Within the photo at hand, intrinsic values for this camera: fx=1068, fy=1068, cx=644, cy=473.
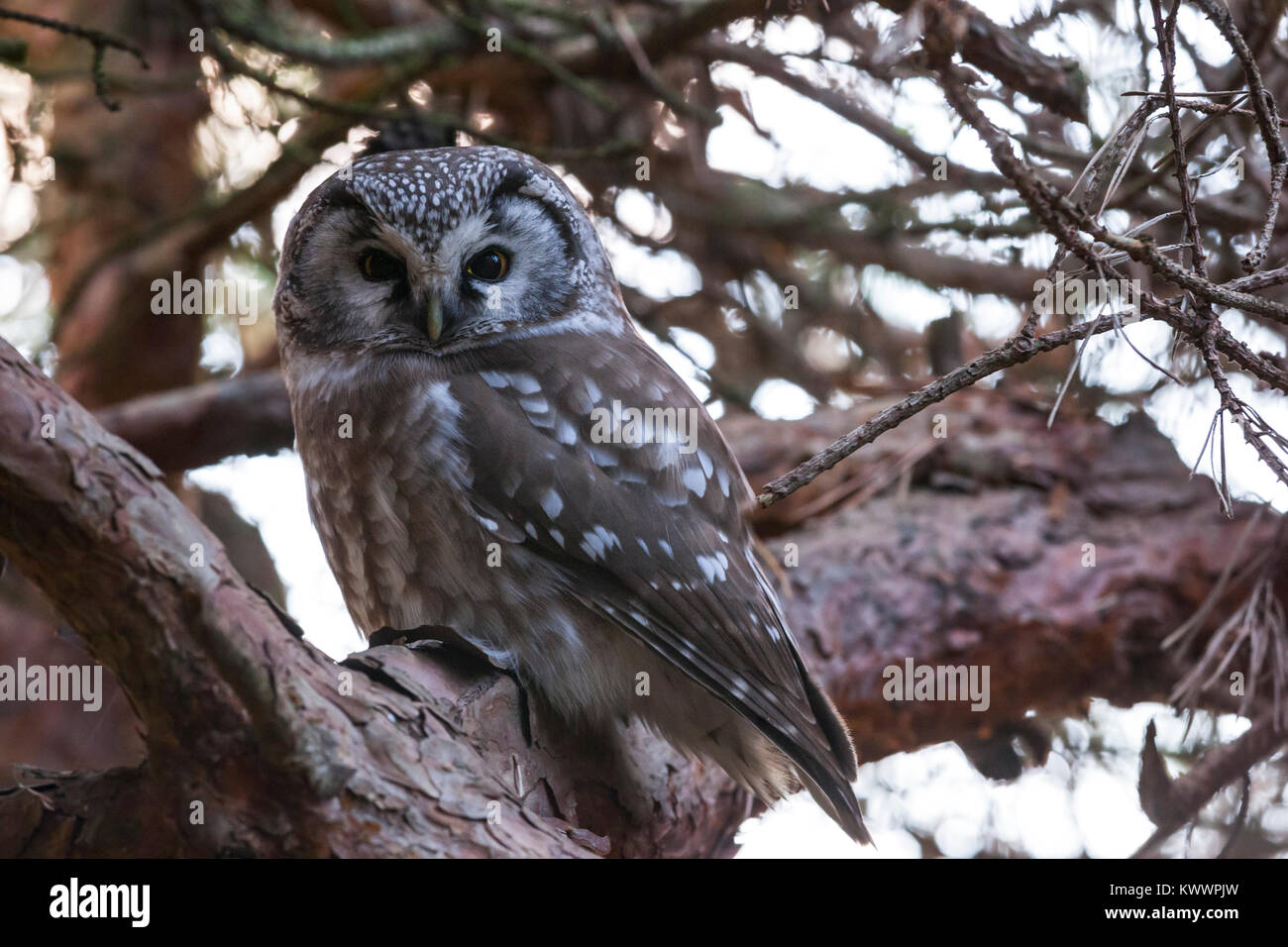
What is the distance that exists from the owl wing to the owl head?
0.17 m

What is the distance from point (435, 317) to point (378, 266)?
0.27 m

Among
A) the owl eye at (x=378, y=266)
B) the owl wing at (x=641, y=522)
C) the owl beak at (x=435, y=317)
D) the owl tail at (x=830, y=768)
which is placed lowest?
the owl tail at (x=830, y=768)

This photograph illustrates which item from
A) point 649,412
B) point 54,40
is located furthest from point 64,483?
point 54,40

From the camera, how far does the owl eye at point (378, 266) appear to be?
2.78 metres

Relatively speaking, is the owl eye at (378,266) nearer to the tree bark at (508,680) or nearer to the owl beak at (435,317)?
the owl beak at (435,317)

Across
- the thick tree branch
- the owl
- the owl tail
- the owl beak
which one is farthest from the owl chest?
the owl tail

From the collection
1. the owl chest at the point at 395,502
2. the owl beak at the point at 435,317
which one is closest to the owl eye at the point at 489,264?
the owl beak at the point at 435,317

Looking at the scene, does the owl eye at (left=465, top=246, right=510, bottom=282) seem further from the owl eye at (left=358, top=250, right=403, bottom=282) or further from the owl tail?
the owl tail

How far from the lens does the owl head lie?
2.69m

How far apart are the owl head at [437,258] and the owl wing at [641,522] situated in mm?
172

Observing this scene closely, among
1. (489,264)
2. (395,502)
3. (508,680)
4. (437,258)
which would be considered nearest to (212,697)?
(508,680)

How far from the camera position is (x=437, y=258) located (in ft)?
8.82

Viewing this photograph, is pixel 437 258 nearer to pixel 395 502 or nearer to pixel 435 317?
pixel 435 317
